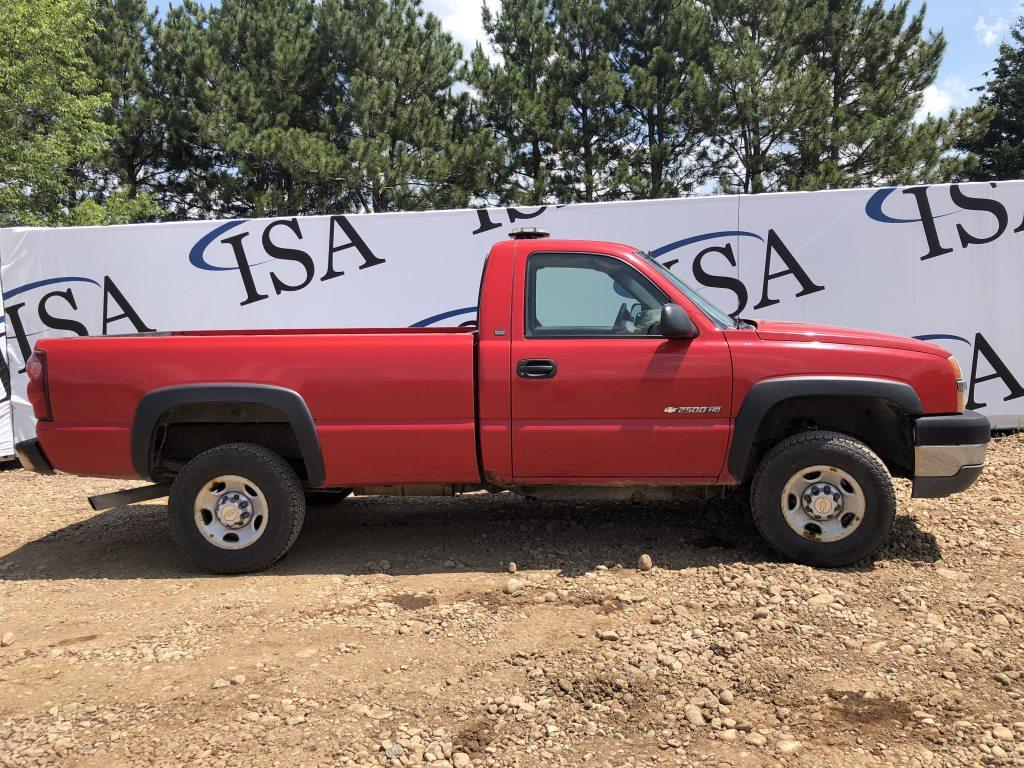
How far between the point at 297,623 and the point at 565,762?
1736mm

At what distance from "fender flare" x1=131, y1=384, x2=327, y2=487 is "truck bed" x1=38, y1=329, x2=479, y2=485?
0.04m

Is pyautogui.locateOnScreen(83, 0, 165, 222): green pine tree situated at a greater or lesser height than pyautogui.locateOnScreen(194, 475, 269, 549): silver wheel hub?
greater

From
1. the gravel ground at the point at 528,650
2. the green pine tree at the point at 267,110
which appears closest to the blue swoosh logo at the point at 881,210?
the gravel ground at the point at 528,650

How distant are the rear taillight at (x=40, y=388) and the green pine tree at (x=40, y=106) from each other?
1402 cm

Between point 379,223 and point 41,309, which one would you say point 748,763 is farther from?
point 41,309

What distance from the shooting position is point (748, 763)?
2514 mm

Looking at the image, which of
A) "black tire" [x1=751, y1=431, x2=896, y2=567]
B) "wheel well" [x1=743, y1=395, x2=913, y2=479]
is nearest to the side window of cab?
"wheel well" [x1=743, y1=395, x2=913, y2=479]

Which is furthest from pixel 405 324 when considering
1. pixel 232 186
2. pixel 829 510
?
A: pixel 232 186

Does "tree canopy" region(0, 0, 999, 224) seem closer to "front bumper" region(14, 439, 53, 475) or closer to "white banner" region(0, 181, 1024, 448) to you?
"white banner" region(0, 181, 1024, 448)

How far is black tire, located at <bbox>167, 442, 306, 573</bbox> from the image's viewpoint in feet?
14.3

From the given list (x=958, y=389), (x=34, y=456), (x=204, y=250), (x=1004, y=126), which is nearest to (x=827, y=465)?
(x=958, y=389)

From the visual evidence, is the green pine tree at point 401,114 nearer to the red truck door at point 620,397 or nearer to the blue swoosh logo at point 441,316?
the blue swoosh logo at point 441,316

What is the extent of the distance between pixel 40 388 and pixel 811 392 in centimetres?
441

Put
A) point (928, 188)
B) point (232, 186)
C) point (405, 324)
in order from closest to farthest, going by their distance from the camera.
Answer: point (928, 188)
point (405, 324)
point (232, 186)
